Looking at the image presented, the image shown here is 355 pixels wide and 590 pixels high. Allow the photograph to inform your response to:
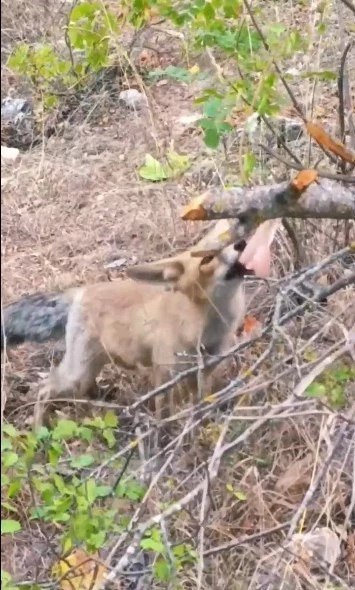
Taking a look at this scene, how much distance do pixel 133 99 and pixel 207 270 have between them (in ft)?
8.69

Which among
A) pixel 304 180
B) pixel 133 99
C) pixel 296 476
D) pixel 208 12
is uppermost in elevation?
pixel 208 12

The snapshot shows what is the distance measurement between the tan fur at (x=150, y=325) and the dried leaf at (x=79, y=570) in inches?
51.8

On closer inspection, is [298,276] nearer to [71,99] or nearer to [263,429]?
[263,429]

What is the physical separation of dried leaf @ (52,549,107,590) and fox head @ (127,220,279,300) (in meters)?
1.31

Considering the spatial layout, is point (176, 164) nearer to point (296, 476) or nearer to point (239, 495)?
point (296, 476)

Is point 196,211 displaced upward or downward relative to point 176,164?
upward

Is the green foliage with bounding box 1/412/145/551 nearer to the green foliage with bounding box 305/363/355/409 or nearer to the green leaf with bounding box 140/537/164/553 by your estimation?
the green leaf with bounding box 140/537/164/553

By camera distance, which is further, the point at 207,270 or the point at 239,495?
the point at 207,270

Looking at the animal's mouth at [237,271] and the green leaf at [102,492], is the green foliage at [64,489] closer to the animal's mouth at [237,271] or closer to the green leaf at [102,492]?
the green leaf at [102,492]

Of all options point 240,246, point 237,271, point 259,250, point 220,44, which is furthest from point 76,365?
point 220,44

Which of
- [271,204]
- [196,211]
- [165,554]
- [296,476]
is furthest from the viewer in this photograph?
[296,476]

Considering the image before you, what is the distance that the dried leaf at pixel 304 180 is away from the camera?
299 centimetres

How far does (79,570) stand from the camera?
10.9 feet

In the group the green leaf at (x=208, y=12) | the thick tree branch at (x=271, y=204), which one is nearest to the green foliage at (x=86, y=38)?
the green leaf at (x=208, y=12)
